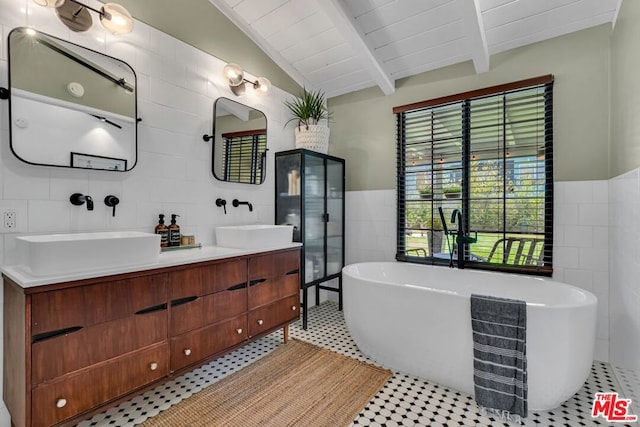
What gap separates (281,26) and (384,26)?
3.18ft

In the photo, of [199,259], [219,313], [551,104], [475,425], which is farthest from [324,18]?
[475,425]

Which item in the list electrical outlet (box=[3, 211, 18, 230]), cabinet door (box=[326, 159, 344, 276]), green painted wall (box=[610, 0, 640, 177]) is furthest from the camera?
cabinet door (box=[326, 159, 344, 276])

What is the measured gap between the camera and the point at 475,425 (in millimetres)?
1677

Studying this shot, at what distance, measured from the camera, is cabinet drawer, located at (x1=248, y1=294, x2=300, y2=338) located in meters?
2.33

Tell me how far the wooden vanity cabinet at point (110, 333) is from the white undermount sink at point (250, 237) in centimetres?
17

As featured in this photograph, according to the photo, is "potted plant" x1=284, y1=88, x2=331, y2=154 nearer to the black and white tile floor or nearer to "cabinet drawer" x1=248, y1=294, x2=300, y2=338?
"cabinet drawer" x1=248, y1=294, x2=300, y2=338

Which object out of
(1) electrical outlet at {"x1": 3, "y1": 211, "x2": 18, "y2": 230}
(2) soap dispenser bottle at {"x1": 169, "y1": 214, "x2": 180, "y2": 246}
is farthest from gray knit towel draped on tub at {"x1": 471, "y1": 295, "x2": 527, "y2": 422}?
(1) electrical outlet at {"x1": 3, "y1": 211, "x2": 18, "y2": 230}

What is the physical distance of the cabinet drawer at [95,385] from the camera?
4.48 ft

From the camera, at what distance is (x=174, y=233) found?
2.25 meters

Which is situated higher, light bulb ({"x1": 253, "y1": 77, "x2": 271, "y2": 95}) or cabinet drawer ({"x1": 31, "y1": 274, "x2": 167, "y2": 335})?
light bulb ({"x1": 253, "y1": 77, "x2": 271, "y2": 95})

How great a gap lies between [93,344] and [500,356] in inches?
86.5

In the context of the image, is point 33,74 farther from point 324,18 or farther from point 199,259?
point 324,18

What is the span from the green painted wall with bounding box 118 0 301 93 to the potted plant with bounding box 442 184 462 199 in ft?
6.89

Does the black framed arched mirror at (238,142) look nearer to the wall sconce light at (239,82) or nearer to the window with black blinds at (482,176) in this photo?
the wall sconce light at (239,82)
